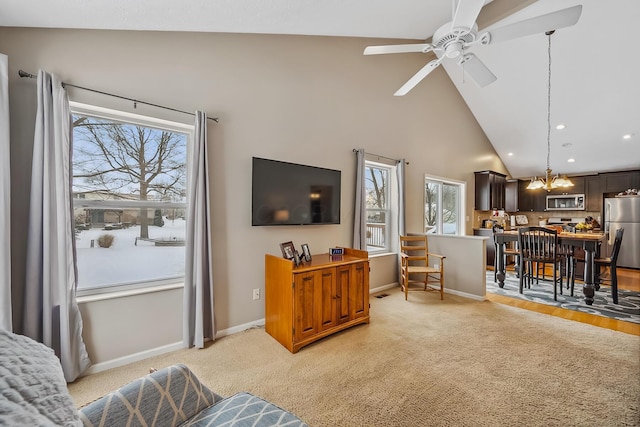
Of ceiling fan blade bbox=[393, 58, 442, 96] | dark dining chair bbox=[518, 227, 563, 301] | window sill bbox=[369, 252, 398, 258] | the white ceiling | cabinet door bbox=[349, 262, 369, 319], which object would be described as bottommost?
cabinet door bbox=[349, 262, 369, 319]

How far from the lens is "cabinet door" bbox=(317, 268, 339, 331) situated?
2676 mm

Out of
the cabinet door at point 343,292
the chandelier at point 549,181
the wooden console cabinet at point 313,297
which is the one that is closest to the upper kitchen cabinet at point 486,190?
the chandelier at point 549,181

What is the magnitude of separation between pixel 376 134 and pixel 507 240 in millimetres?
2817

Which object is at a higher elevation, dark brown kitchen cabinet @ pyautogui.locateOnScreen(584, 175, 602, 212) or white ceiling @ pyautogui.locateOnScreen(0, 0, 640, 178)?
white ceiling @ pyautogui.locateOnScreen(0, 0, 640, 178)

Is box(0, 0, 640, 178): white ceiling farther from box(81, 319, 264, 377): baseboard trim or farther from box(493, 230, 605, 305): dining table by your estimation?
box(493, 230, 605, 305): dining table

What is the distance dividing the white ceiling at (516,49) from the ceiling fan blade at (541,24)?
120cm

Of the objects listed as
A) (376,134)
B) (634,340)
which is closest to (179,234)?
(376,134)

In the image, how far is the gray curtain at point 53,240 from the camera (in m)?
1.91

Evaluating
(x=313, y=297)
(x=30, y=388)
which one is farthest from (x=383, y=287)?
(x=30, y=388)

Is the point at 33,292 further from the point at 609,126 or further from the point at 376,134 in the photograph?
the point at 609,126

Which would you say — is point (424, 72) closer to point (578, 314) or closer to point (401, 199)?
point (401, 199)

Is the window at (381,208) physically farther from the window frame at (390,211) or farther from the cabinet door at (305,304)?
the cabinet door at (305,304)

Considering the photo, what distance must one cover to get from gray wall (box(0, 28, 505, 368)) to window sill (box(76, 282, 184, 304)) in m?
0.13

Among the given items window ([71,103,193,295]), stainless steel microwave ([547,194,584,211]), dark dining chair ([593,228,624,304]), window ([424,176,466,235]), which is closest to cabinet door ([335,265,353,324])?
window ([71,103,193,295])
